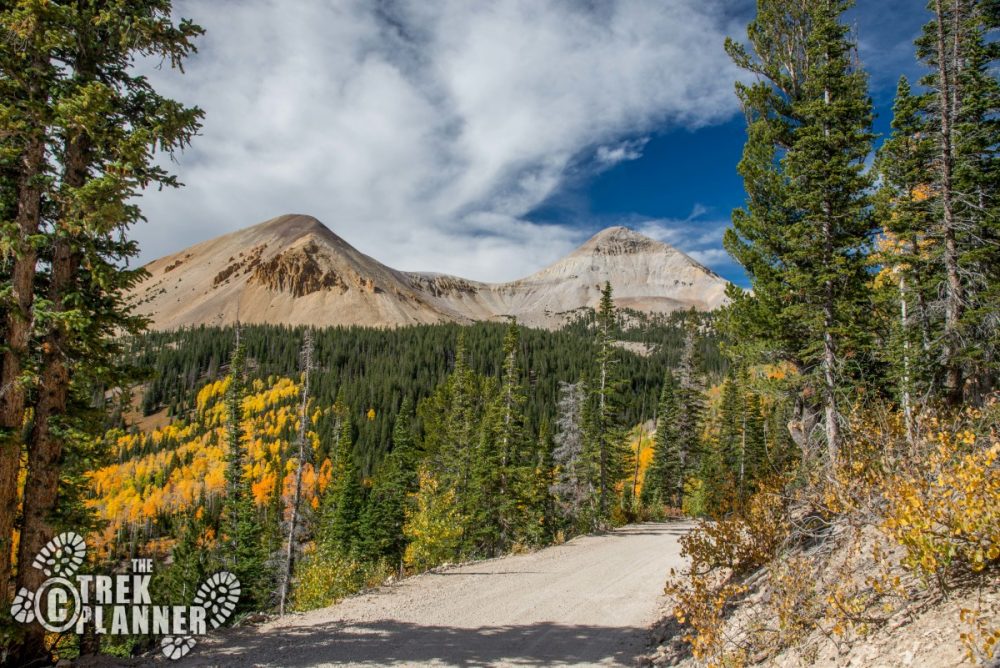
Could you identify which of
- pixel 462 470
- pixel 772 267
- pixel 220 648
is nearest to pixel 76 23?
pixel 220 648

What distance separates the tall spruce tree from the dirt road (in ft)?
20.4

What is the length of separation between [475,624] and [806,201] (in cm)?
1187

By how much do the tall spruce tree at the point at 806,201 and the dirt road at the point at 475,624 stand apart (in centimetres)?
621

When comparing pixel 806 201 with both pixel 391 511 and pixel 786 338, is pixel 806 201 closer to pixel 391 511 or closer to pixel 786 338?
pixel 786 338

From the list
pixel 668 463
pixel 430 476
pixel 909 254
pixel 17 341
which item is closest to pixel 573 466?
pixel 430 476

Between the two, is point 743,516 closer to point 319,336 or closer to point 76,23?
point 76,23

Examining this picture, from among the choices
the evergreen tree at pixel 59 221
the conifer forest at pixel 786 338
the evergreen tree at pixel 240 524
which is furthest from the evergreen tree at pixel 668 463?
the evergreen tree at pixel 59 221

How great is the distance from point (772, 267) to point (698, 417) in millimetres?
34058

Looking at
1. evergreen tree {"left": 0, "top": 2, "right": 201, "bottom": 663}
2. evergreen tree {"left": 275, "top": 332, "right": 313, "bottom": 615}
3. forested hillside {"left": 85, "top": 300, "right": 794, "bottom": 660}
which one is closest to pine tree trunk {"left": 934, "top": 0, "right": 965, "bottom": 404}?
forested hillside {"left": 85, "top": 300, "right": 794, "bottom": 660}

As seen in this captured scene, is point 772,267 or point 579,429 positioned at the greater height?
point 772,267

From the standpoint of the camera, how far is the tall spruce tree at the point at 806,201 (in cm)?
1166

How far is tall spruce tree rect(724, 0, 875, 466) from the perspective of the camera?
11656 mm

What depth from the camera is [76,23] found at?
281 inches

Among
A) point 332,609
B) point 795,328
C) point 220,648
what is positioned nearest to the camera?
point 220,648
